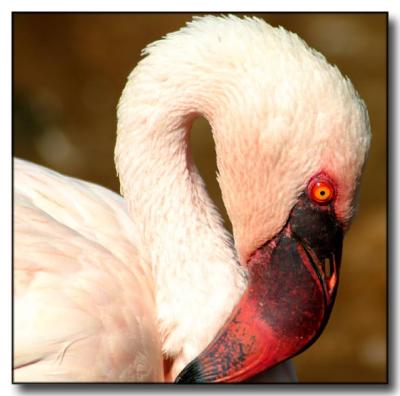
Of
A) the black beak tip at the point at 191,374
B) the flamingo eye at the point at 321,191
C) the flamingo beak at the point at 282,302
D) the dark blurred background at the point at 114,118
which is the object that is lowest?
the black beak tip at the point at 191,374

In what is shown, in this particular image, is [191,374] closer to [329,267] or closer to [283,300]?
[283,300]

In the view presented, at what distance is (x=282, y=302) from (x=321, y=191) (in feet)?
0.93

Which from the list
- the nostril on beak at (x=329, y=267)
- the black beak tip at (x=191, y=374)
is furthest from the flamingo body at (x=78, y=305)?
the nostril on beak at (x=329, y=267)

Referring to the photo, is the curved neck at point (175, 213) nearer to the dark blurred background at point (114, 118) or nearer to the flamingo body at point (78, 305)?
the flamingo body at point (78, 305)

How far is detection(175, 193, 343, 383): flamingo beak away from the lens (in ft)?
6.83

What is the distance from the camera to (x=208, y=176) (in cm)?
315

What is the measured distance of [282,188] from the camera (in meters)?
2.04

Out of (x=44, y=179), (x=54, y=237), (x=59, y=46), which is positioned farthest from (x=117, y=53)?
(x=54, y=237)

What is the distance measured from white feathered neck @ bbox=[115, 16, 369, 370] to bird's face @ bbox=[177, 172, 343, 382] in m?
0.03

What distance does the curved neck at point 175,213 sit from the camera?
2.14 m

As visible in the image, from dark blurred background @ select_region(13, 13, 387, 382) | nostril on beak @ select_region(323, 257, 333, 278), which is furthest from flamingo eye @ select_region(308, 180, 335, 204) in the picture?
dark blurred background @ select_region(13, 13, 387, 382)

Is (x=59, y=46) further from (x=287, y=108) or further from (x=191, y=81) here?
(x=287, y=108)

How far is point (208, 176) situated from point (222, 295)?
1.03 m
